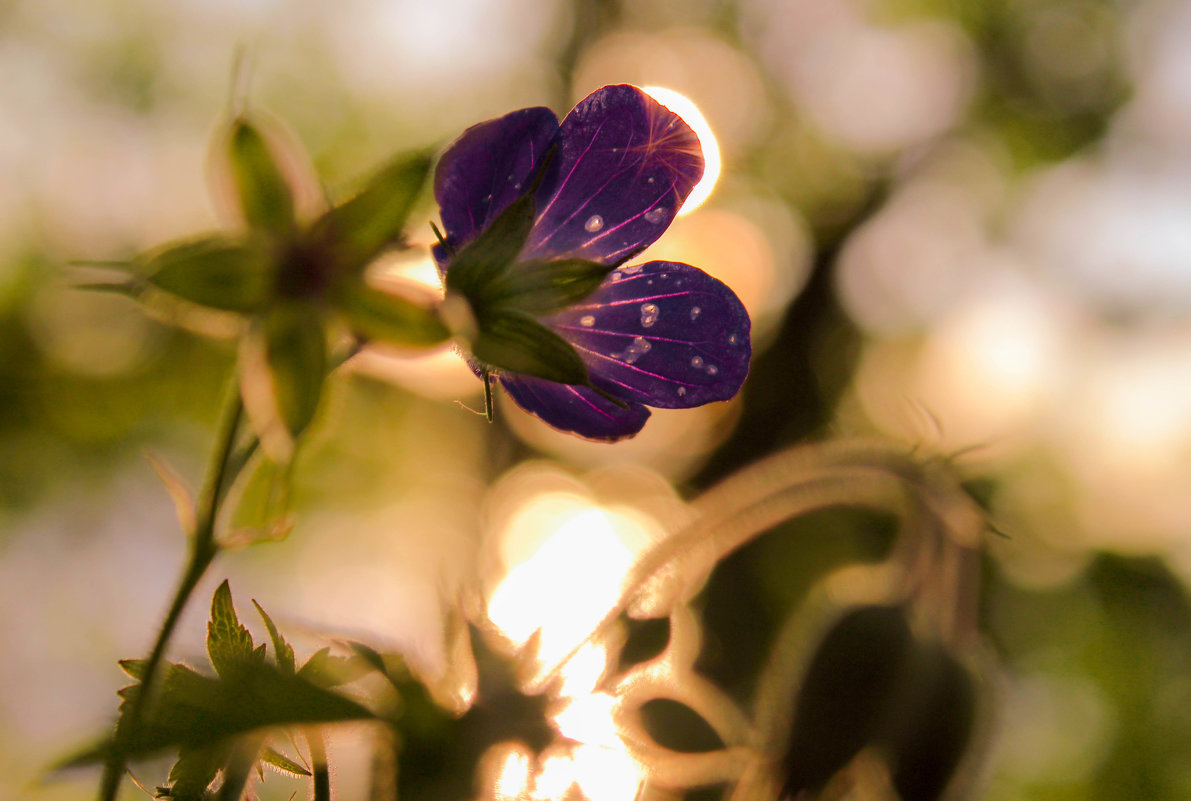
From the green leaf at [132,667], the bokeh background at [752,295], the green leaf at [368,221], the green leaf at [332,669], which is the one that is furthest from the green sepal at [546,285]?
the bokeh background at [752,295]

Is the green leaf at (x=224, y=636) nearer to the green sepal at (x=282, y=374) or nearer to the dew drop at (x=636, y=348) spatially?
the green sepal at (x=282, y=374)

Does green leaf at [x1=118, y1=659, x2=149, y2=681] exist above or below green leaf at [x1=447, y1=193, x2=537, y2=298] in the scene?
below

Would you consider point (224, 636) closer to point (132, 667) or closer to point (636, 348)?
point (132, 667)

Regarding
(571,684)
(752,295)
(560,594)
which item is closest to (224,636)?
(571,684)

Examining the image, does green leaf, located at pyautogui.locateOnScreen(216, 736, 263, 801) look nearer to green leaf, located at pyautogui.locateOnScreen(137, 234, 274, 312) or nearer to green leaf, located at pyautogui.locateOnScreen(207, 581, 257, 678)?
green leaf, located at pyautogui.locateOnScreen(207, 581, 257, 678)

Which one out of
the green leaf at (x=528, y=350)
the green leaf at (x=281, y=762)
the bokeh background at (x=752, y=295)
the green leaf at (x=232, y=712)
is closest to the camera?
the green leaf at (x=232, y=712)

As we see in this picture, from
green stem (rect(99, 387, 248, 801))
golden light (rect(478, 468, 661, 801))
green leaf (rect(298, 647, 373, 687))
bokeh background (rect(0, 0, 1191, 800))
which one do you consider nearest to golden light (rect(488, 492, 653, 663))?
golden light (rect(478, 468, 661, 801))

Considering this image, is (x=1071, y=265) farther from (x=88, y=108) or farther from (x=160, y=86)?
(x=88, y=108)
